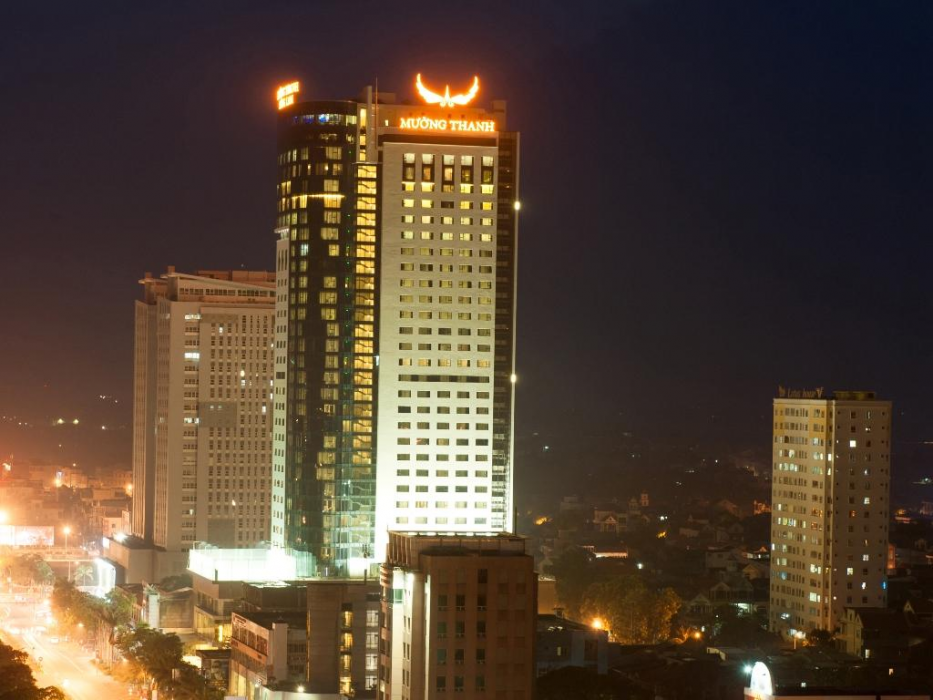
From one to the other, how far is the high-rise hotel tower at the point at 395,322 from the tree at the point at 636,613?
14.2 meters

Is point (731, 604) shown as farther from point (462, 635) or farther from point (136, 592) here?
point (462, 635)

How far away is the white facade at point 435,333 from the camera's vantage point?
90.9 metres

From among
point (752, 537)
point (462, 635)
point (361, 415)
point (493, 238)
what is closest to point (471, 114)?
point (493, 238)

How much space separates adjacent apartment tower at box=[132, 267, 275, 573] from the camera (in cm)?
13312

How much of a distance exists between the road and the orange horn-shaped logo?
3363cm

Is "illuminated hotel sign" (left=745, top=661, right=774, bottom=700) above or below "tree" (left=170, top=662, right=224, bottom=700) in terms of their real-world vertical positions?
above

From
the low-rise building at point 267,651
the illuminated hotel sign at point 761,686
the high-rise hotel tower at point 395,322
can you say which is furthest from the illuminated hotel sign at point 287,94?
the illuminated hotel sign at point 761,686

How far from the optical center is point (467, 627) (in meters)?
61.3

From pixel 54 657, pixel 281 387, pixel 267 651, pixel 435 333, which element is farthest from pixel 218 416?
pixel 267 651

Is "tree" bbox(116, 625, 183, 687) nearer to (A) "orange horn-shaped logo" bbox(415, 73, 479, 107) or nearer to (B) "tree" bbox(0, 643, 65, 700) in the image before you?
(B) "tree" bbox(0, 643, 65, 700)

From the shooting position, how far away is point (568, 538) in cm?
17788

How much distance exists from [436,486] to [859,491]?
27742mm

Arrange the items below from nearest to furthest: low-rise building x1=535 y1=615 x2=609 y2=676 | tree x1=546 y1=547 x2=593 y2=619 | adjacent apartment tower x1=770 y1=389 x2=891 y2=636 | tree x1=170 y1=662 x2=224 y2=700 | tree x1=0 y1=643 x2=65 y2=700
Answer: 1. tree x1=0 y1=643 x2=65 y2=700
2. low-rise building x1=535 y1=615 x2=609 y2=676
3. tree x1=170 y1=662 x2=224 y2=700
4. adjacent apartment tower x1=770 y1=389 x2=891 y2=636
5. tree x1=546 y1=547 x2=593 y2=619

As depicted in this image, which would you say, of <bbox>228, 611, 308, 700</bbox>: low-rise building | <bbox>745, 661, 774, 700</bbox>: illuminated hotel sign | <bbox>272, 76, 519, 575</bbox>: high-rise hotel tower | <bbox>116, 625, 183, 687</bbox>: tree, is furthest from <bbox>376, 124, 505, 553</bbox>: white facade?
<bbox>745, 661, 774, 700</bbox>: illuminated hotel sign
